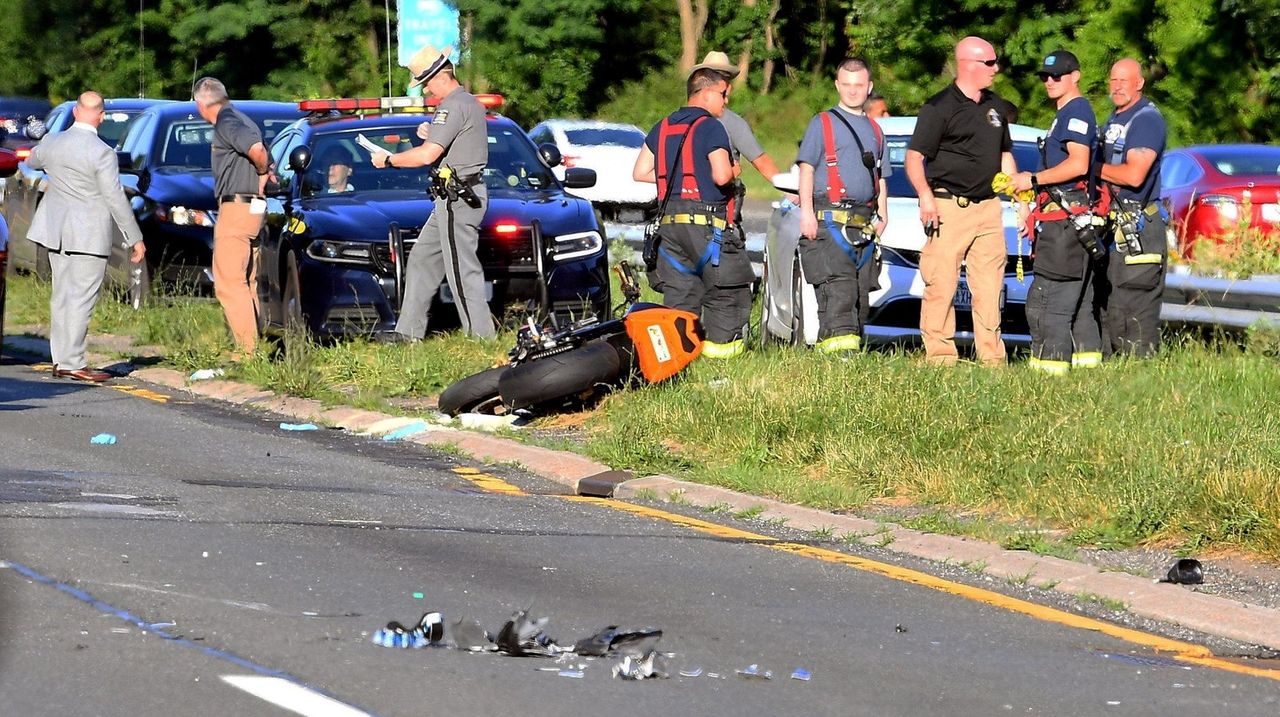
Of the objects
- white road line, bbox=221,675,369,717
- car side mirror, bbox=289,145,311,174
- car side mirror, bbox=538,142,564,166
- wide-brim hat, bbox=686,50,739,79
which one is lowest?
white road line, bbox=221,675,369,717

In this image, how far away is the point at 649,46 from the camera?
2190 inches

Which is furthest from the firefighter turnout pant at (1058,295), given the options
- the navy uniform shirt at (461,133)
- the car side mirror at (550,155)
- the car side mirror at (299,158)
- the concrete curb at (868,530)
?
the car side mirror at (299,158)

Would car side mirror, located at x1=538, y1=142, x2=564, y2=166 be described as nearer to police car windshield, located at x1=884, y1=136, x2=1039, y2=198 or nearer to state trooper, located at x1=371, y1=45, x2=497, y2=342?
state trooper, located at x1=371, y1=45, x2=497, y2=342

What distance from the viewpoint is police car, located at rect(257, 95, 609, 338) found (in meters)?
13.2

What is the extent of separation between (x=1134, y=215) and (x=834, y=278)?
1.63 metres

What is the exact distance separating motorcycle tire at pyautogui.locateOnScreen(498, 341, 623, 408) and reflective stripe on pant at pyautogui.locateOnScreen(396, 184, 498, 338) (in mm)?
2104

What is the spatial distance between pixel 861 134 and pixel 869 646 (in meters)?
5.65

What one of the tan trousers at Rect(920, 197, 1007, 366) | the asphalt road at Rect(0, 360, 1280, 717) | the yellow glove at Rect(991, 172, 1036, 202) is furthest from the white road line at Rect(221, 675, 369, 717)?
the yellow glove at Rect(991, 172, 1036, 202)

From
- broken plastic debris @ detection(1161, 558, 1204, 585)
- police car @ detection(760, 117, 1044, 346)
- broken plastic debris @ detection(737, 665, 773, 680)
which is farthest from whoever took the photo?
police car @ detection(760, 117, 1044, 346)

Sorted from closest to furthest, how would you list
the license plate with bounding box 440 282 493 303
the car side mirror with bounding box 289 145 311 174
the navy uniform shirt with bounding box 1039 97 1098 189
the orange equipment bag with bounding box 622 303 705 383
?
the orange equipment bag with bounding box 622 303 705 383 → the navy uniform shirt with bounding box 1039 97 1098 189 → the license plate with bounding box 440 282 493 303 → the car side mirror with bounding box 289 145 311 174

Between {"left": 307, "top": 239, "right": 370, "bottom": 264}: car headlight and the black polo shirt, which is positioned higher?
the black polo shirt

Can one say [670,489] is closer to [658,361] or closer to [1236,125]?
[658,361]

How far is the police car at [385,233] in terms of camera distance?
519 inches

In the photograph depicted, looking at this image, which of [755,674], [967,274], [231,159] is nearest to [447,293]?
→ [231,159]
